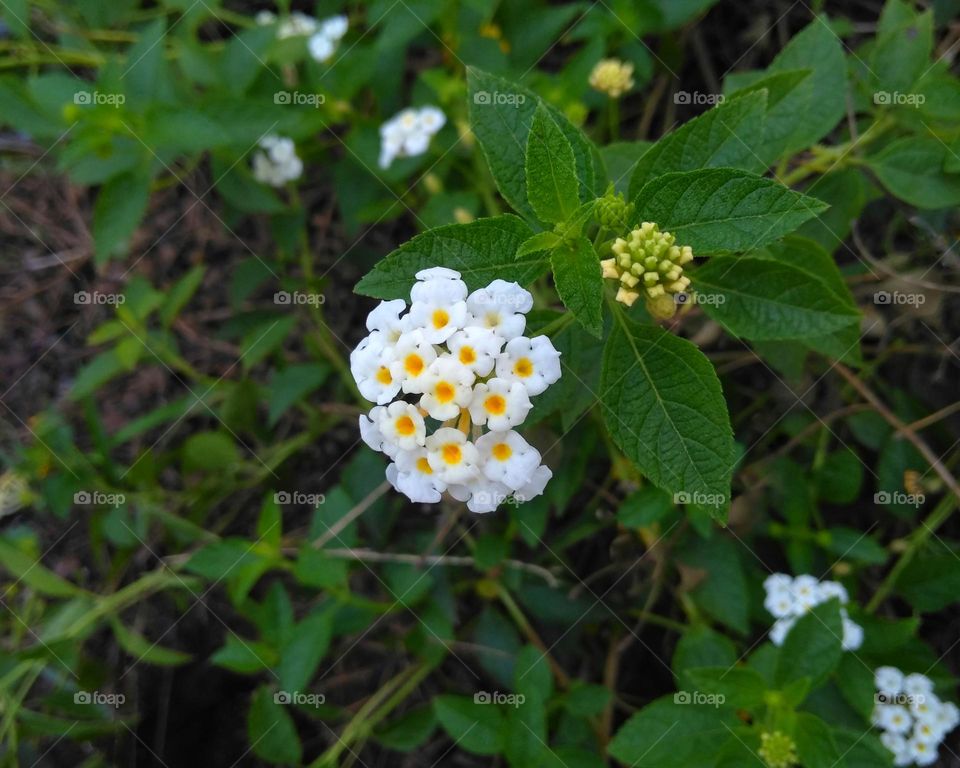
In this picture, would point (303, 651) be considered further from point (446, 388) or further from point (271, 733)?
point (446, 388)

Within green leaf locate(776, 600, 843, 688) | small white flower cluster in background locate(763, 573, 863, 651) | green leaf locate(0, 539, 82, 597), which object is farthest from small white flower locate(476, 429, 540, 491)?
green leaf locate(0, 539, 82, 597)

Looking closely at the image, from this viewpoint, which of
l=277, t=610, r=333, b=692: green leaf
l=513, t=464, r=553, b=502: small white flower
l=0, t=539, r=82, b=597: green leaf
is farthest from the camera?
→ l=0, t=539, r=82, b=597: green leaf

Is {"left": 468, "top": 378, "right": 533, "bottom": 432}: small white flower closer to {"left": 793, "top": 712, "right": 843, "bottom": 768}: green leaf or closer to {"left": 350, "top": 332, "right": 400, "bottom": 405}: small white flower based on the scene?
{"left": 350, "top": 332, "right": 400, "bottom": 405}: small white flower

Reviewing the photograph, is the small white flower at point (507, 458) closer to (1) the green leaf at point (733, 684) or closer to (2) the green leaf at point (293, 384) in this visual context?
(1) the green leaf at point (733, 684)

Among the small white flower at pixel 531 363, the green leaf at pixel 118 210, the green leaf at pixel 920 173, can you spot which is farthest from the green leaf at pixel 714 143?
the green leaf at pixel 118 210

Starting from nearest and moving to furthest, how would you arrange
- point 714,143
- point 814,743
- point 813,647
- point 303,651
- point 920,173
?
point 714,143, point 814,743, point 813,647, point 920,173, point 303,651

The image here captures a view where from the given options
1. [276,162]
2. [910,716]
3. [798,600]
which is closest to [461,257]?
[798,600]
